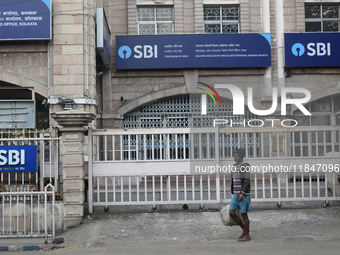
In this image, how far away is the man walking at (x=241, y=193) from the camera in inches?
271

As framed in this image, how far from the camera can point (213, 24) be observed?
1497cm

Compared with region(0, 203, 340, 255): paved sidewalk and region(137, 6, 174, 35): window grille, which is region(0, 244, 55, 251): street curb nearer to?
region(0, 203, 340, 255): paved sidewalk

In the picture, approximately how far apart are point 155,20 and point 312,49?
5356mm

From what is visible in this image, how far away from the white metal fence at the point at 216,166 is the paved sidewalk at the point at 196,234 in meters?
0.33

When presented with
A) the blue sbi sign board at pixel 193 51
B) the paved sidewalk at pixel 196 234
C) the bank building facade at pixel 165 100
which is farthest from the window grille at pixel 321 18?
the paved sidewalk at pixel 196 234

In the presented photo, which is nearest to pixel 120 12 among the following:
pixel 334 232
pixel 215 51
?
pixel 215 51

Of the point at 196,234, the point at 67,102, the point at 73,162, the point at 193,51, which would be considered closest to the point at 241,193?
the point at 196,234

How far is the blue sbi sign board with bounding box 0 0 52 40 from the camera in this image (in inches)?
481

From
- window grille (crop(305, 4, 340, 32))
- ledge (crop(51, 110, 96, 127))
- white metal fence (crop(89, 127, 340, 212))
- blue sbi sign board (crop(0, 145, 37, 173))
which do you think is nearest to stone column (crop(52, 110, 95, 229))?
ledge (crop(51, 110, 96, 127))

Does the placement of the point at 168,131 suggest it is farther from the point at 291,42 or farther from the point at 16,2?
the point at 291,42

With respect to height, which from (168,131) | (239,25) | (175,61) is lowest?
(168,131)

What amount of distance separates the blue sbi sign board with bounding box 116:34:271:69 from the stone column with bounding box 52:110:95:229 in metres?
6.29

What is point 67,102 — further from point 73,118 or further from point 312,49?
point 312,49

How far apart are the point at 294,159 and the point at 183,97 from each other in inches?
260
